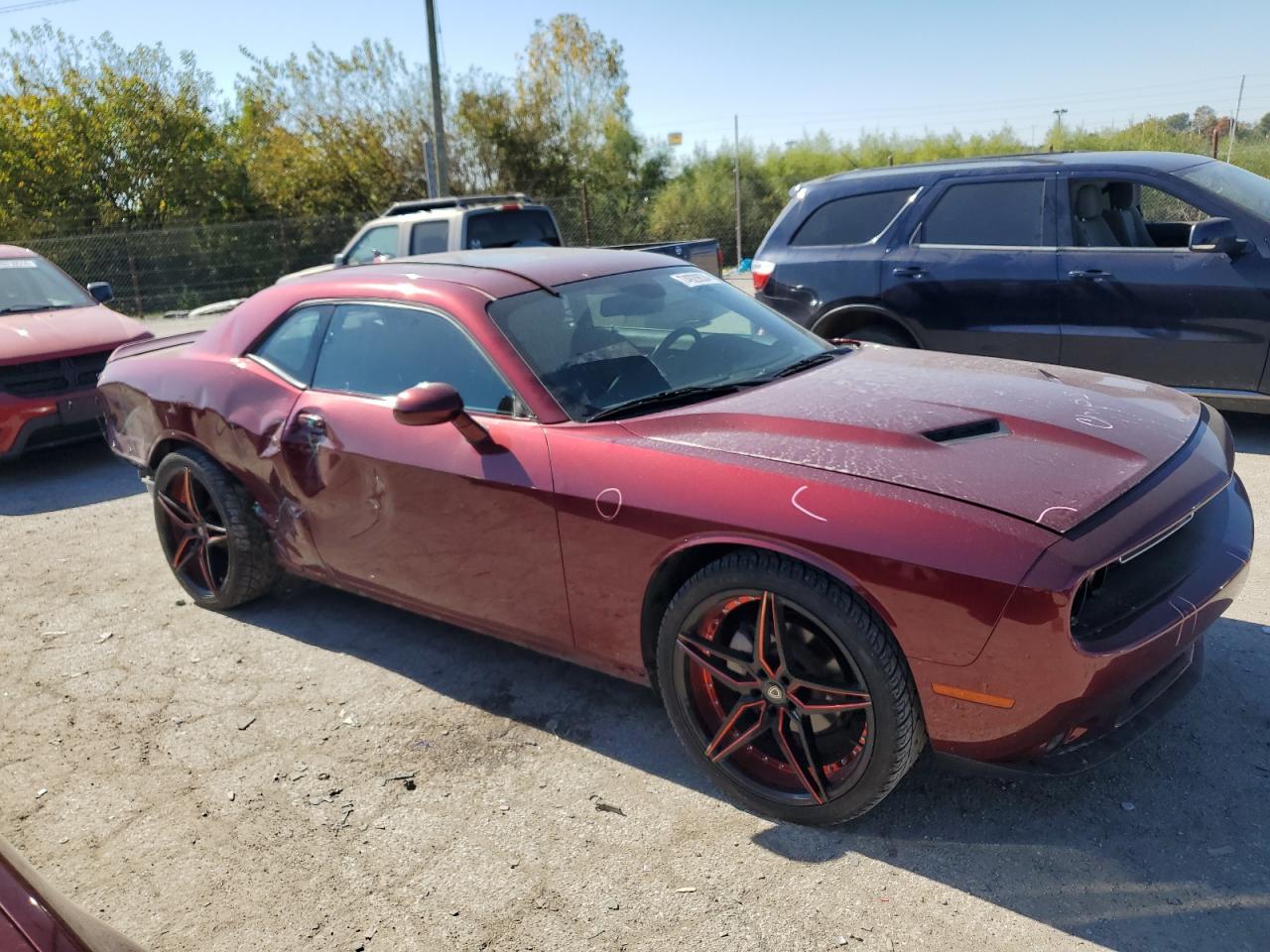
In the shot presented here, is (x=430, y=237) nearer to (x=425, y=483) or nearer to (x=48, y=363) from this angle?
(x=48, y=363)

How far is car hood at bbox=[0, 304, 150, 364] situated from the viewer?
7.26 meters

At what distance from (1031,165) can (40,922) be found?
684 cm

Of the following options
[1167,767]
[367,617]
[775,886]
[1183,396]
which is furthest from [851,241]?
[775,886]

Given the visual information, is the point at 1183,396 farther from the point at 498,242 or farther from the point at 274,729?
the point at 498,242

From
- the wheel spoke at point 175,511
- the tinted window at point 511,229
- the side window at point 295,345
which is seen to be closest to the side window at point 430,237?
the tinted window at point 511,229

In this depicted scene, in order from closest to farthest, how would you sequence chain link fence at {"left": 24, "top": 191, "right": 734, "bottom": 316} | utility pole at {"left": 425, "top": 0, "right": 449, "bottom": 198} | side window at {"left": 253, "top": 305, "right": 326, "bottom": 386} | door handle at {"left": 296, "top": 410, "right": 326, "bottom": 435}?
door handle at {"left": 296, "top": 410, "right": 326, "bottom": 435}
side window at {"left": 253, "top": 305, "right": 326, "bottom": 386}
utility pole at {"left": 425, "top": 0, "right": 449, "bottom": 198}
chain link fence at {"left": 24, "top": 191, "right": 734, "bottom": 316}

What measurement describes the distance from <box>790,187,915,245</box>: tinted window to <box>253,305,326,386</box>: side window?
4166 mm

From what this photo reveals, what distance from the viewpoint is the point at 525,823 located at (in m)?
3.01

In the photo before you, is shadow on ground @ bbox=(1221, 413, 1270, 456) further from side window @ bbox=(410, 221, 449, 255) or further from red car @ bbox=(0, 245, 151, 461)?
red car @ bbox=(0, 245, 151, 461)

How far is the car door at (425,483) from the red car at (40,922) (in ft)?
5.89

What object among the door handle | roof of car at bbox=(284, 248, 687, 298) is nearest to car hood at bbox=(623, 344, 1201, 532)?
roof of car at bbox=(284, 248, 687, 298)

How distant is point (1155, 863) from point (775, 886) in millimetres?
990

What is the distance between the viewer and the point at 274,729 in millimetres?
3662

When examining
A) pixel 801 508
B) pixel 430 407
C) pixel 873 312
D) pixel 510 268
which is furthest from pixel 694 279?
pixel 873 312
